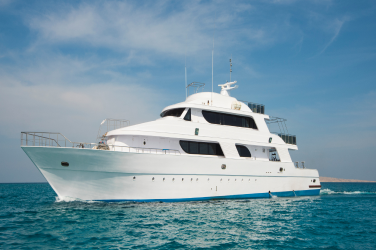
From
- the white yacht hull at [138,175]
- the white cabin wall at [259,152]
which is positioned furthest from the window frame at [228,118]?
the white yacht hull at [138,175]

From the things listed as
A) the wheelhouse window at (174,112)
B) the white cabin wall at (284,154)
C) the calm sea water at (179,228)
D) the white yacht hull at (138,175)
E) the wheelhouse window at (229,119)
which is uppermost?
the wheelhouse window at (174,112)

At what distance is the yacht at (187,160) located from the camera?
1168cm

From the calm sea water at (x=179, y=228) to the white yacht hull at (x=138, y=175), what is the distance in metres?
0.70

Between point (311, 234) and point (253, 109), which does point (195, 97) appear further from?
point (311, 234)

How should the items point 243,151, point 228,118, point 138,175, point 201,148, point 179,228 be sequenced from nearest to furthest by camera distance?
point 179,228
point 138,175
point 201,148
point 243,151
point 228,118

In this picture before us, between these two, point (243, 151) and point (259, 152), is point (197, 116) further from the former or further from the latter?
point (259, 152)

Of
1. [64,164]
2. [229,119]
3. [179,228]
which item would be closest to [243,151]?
[229,119]

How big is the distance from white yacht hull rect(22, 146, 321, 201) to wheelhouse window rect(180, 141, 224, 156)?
973 mm

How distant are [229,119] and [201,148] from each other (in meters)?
3.18

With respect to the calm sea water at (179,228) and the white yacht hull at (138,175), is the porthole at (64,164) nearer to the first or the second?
the white yacht hull at (138,175)

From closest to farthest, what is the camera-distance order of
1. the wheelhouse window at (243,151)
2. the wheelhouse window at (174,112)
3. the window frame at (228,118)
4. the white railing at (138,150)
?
the white railing at (138,150) < the wheelhouse window at (174,112) < the window frame at (228,118) < the wheelhouse window at (243,151)

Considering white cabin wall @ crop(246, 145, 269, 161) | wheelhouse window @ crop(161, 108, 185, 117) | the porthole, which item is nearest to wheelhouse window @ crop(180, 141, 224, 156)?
wheelhouse window @ crop(161, 108, 185, 117)

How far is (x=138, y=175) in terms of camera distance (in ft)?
40.0

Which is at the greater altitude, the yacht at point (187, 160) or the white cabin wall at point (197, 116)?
the white cabin wall at point (197, 116)
